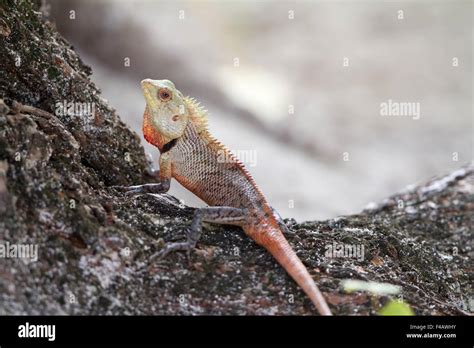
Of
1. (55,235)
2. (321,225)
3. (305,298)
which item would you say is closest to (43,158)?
(55,235)

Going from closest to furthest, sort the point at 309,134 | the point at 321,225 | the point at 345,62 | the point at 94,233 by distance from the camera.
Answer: the point at 94,233 → the point at 321,225 → the point at 309,134 → the point at 345,62

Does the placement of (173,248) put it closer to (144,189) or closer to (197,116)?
(144,189)

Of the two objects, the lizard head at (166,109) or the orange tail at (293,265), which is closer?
the orange tail at (293,265)

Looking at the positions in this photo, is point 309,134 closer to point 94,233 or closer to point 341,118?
point 341,118

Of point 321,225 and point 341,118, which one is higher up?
point 341,118
